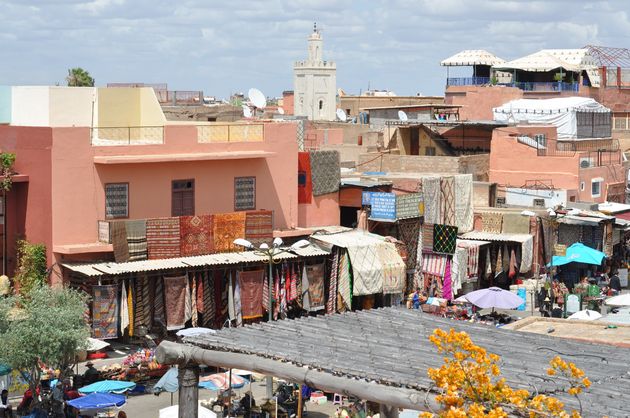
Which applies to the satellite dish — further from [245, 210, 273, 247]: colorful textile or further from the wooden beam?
the wooden beam

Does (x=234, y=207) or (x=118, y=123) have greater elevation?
(x=118, y=123)

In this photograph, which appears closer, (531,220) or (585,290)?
(585,290)

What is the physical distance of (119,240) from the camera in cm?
2697

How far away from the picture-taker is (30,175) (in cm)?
2689

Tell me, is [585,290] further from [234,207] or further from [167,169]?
[167,169]

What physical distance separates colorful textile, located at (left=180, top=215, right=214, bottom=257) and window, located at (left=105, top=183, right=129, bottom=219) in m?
1.33

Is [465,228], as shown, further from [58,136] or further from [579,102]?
[579,102]

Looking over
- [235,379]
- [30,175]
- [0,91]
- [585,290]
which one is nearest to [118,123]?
[0,91]

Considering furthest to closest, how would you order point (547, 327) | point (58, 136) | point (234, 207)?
point (234, 207) → point (58, 136) → point (547, 327)

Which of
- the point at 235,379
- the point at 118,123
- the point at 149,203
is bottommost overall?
the point at 235,379

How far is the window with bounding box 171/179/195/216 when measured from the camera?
28.9 m

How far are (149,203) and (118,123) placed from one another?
4.36 meters

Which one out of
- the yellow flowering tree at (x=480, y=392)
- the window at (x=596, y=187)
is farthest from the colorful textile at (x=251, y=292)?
the window at (x=596, y=187)

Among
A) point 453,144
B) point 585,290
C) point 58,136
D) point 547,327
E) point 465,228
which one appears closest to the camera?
point 547,327
